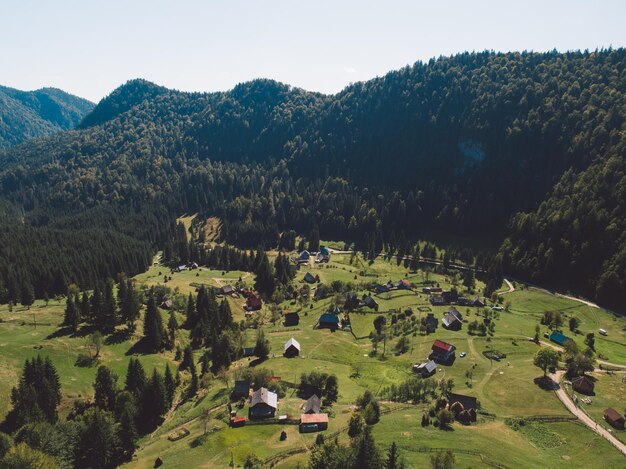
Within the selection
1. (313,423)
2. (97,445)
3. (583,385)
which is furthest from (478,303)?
(97,445)

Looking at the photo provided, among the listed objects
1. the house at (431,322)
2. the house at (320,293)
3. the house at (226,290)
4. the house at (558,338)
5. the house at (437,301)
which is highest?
the house at (558,338)

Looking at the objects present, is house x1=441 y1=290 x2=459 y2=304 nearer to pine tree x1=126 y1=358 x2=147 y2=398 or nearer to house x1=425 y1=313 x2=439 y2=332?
house x1=425 y1=313 x2=439 y2=332

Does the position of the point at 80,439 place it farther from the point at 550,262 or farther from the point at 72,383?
the point at 550,262

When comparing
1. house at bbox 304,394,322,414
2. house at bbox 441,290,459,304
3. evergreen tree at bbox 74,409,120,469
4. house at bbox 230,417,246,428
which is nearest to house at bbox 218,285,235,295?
house at bbox 441,290,459,304

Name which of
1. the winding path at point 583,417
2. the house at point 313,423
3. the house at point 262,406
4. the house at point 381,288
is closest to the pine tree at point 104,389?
the house at point 262,406

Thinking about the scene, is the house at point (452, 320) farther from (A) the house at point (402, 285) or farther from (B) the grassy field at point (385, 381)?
(A) the house at point (402, 285)

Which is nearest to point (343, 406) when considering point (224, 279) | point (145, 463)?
point (145, 463)
